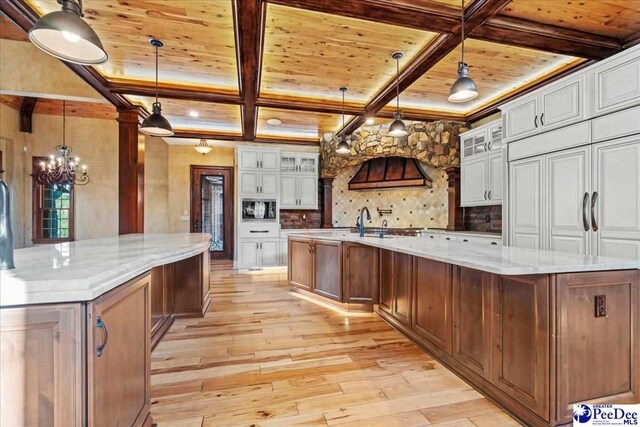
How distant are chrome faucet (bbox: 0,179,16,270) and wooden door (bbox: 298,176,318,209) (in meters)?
5.56

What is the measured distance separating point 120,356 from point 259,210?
17.1 feet

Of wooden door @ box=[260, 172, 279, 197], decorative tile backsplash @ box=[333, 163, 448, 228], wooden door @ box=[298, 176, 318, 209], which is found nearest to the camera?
decorative tile backsplash @ box=[333, 163, 448, 228]

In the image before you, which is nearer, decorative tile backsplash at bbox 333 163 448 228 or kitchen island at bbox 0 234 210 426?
kitchen island at bbox 0 234 210 426

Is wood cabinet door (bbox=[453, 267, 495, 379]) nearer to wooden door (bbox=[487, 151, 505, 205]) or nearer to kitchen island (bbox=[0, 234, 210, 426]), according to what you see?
kitchen island (bbox=[0, 234, 210, 426])

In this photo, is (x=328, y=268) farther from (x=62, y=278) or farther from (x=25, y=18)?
(x=25, y=18)

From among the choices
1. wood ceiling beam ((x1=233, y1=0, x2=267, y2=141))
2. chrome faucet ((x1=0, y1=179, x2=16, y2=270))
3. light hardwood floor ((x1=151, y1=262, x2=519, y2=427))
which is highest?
wood ceiling beam ((x1=233, y1=0, x2=267, y2=141))

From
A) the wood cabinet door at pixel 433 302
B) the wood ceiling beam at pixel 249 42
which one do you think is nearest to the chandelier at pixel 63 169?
the wood ceiling beam at pixel 249 42

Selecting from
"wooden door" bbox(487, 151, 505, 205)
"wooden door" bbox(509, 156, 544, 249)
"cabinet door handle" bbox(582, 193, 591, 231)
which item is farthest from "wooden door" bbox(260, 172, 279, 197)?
"cabinet door handle" bbox(582, 193, 591, 231)

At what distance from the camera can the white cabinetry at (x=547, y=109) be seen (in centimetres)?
287

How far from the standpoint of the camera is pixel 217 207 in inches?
300

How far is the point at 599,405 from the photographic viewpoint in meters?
1.67

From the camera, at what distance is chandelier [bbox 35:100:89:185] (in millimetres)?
5656

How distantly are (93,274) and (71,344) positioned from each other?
0.23 m

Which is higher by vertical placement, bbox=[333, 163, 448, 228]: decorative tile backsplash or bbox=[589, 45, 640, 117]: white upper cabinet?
bbox=[589, 45, 640, 117]: white upper cabinet
